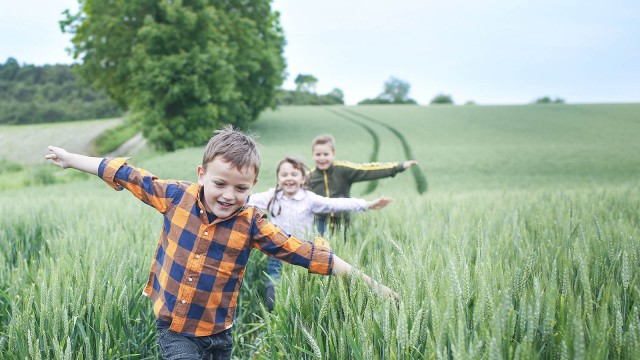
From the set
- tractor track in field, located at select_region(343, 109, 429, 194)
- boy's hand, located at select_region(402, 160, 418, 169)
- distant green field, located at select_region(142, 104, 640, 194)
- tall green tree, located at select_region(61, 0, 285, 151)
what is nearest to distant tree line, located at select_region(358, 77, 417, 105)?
distant green field, located at select_region(142, 104, 640, 194)

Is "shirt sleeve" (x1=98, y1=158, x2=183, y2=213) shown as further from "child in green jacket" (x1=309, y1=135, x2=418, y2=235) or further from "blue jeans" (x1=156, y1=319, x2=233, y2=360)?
"child in green jacket" (x1=309, y1=135, x2=418, y2=235)

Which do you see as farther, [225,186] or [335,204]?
[335,204]

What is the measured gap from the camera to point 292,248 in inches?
83.3

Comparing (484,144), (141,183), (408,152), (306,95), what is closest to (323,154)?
(141,183)

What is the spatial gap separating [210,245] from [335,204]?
191 centimetres

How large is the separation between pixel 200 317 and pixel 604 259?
201cm

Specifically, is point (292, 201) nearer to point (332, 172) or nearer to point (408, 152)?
point (332, 172)

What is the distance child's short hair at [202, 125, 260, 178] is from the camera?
1986 mm

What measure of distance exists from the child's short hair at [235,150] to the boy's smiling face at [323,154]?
2741mm

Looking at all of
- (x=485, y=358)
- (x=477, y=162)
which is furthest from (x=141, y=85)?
(x=485, y=358)

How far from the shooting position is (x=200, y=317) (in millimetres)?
2135

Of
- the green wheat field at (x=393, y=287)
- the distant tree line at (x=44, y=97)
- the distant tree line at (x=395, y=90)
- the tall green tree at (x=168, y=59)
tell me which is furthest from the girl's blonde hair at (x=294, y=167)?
the distant tree line at (x=395, y=90)

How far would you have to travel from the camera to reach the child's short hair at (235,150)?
199 centimetres

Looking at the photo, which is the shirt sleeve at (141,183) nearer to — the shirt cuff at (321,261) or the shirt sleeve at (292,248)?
the shirt sleeve at (292,248)
